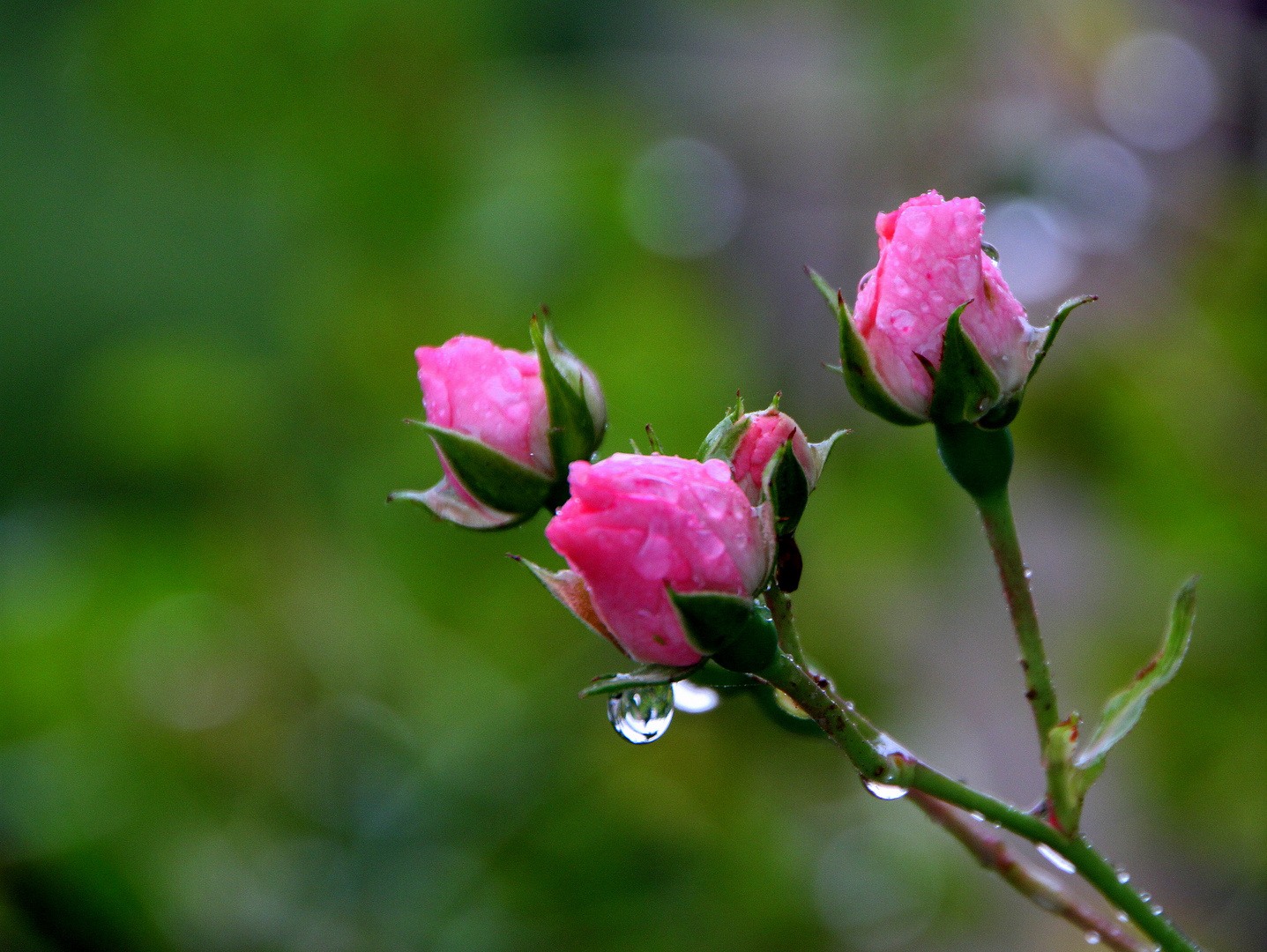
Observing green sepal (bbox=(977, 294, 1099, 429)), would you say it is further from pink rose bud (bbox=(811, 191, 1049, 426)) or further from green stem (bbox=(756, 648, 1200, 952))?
green stem (bbox=(756, 648, 1200, 952))

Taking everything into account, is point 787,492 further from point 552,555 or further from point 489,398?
point 552,555

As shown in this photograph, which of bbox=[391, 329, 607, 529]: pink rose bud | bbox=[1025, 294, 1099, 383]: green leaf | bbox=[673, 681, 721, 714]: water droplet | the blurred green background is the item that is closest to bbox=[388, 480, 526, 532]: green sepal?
bbox=[391, 329, 607, 529]: pink rose bud

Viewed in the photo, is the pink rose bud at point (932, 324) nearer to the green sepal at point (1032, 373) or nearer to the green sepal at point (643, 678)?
the green sepal at point (1032, 373)

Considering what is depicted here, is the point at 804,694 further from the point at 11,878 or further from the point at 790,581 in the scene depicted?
the point at 11,878

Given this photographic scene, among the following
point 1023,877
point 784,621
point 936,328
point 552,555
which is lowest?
point 552,555

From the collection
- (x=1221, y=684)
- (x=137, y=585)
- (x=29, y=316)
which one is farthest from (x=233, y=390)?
(x=29, y=316)

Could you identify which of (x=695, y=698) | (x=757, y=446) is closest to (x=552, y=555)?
(x=695, y=698)
